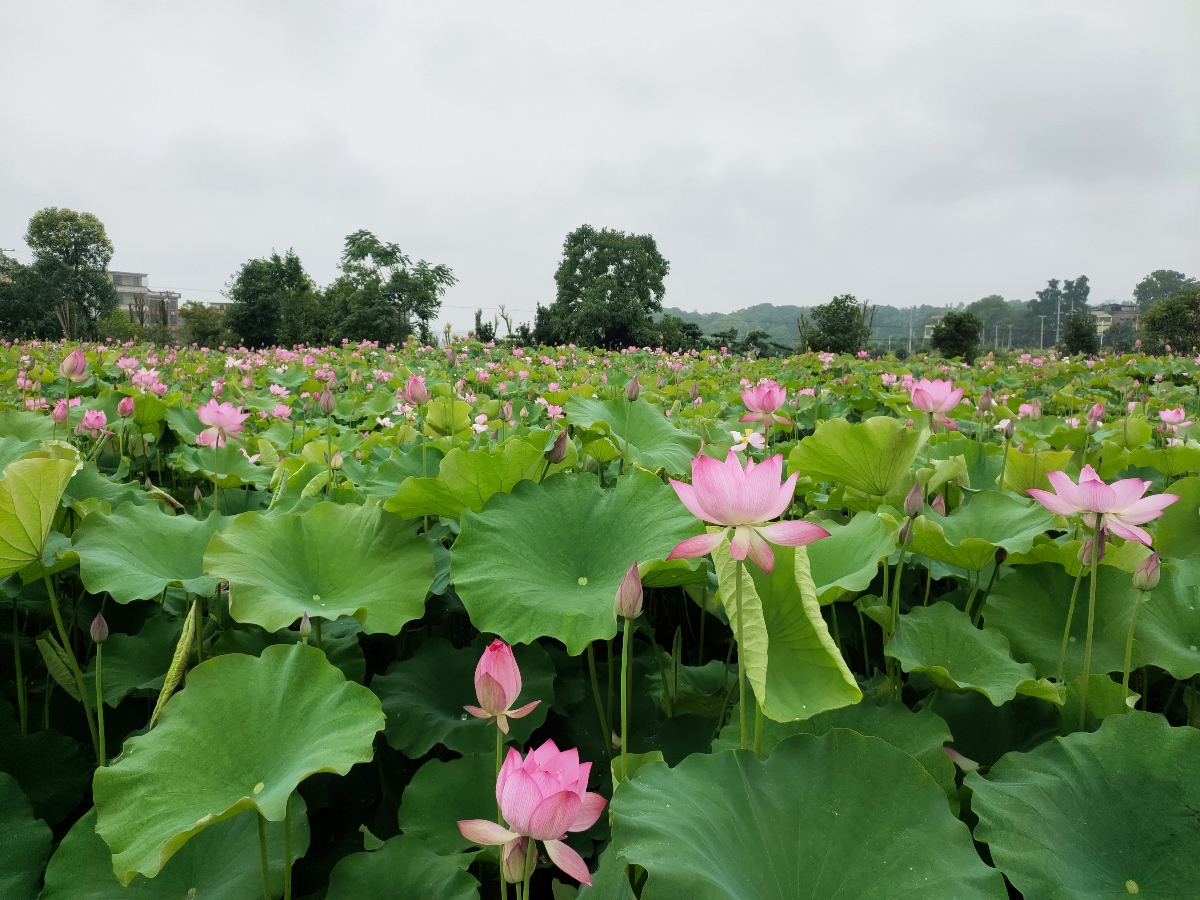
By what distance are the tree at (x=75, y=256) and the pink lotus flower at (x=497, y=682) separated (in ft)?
147

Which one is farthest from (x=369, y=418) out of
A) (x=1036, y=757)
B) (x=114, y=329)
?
(x=114, y=329)

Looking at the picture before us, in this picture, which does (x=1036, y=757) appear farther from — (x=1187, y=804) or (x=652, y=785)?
(x=652, y=785)

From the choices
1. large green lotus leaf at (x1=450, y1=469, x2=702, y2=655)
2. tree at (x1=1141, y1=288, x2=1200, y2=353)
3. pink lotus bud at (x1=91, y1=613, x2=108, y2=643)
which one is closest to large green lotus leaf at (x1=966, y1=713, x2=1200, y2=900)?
large green lotus leaf at (x1=450, y1=469, x2=702, y2=655)

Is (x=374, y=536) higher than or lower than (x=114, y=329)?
lower

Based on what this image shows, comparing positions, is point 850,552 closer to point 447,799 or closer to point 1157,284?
point 447,799

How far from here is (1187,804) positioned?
2.09 ft

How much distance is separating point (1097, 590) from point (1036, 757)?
0.38 metres

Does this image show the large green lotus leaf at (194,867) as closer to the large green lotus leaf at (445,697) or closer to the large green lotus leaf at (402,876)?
the large green lotus leaf at (402,876)

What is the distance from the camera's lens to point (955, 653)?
34.2 inches

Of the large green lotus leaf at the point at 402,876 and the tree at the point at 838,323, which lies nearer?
the large green lotus leaf at the point at 402,876

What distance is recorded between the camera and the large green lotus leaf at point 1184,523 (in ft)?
3.99

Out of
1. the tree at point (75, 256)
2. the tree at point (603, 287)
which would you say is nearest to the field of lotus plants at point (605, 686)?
the tree at point (603, 287)

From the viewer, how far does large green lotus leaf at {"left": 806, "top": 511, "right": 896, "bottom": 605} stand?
2.71 feet

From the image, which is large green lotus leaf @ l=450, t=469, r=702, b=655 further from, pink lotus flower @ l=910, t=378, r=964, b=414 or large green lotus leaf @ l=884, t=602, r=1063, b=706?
pink lotus flower @ l=910, t=378, r=964, b=414
